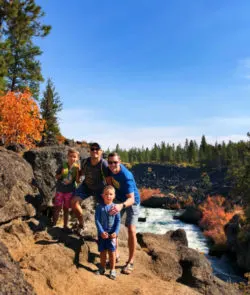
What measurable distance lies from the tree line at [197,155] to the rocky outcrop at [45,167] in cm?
7944

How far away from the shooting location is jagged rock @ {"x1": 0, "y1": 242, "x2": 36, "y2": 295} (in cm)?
389

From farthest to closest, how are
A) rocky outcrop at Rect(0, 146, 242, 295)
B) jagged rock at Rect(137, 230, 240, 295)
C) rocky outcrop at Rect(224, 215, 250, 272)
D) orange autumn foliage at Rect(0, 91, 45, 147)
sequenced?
rocky outcrop at Rect(224, 215, 250, 272)
orange autumn foliage at Rect(0, 91, 45, 147)
jagged rock at Rect(137, 230, 240, 295)
rocky outcrop at Rect(0, 146, 242, 295)

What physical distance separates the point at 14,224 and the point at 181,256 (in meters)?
5.86

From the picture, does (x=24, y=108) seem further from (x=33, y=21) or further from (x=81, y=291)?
(x=81, y=291)

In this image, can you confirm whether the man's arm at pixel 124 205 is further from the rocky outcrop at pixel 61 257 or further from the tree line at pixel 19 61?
the tree line at pixel 19 61

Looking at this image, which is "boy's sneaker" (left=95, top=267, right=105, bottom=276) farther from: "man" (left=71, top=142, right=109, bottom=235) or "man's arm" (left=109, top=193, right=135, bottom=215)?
"man" (left=71, top=142, right=109, bottom=235)

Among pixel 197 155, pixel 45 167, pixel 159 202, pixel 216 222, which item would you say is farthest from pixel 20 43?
pixel 197 155

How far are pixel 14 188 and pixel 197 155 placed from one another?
508 ft

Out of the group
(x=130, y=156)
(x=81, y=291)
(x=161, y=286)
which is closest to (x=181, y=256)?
(x=161, y=286)

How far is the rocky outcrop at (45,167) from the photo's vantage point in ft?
34.2

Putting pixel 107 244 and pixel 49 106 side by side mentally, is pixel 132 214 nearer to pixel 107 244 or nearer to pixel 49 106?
pixel 107 244

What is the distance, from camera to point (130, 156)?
646 ft

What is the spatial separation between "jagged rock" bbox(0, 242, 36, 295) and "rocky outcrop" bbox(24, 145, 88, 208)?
5695 mm

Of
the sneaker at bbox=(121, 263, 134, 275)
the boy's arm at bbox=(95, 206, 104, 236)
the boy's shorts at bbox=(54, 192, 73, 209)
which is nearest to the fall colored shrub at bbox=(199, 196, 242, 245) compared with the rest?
the sneaker at bbox=(121, 263, 134, 275)
